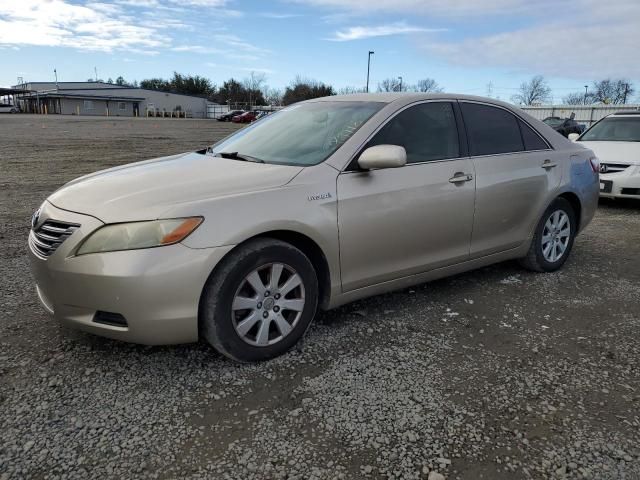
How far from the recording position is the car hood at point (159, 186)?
281 centimetres

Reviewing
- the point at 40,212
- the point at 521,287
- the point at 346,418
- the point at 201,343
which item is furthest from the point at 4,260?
the point at 521,287

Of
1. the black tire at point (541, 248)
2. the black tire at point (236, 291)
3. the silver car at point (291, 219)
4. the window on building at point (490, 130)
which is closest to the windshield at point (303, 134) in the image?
the silver car at point (291, 219)

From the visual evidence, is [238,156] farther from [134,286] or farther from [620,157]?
[620,157]

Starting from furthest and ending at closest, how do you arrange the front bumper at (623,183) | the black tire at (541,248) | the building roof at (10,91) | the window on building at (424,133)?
the building roof at (10,91) < the front bumper at (623,183) < the black tire at (541,248) < the window on building at (424,133)

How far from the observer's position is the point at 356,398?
9.07ft

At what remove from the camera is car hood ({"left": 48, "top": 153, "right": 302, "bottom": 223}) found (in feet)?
9.23

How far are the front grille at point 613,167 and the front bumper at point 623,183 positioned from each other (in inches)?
1.9

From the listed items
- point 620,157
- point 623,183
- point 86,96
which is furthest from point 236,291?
point 86,96

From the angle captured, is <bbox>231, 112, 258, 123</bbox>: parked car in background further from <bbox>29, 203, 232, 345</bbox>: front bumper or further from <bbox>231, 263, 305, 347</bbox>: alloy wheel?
<bbox>29, 203, 232, 345</bbox>: front bumper

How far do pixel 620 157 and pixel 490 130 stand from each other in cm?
499

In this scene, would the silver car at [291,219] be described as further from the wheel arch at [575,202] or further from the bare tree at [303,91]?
the bare tree at [303,91]

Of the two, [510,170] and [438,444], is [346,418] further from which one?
[510,170]

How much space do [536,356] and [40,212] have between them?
322cm

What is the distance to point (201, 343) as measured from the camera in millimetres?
3361
